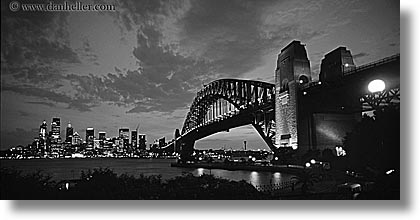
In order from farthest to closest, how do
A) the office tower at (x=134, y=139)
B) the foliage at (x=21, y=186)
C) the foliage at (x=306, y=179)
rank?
the office tower at (x=134, y=139), the foliage at (x=306, y=179), the foliage at (x=21, y=186)

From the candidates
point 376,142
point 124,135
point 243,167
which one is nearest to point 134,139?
point 124,135

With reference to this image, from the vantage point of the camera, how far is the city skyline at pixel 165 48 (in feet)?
9.77

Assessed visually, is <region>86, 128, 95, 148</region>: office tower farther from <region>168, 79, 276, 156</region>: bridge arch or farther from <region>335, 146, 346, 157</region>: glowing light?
<region>335, 146, 346, 157</region>: glowing light

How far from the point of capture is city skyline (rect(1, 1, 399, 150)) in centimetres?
298

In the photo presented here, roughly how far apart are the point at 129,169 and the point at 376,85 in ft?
6.72

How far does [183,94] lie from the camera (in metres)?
3.19

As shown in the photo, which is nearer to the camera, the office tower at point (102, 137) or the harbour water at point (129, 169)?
the harbour water at point (129, 169)

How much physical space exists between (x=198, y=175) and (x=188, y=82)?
766mm

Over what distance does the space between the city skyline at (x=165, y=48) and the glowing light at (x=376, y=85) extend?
196mm

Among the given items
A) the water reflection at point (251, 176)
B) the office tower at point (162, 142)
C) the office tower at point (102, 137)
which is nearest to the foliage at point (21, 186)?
the office tower at point (102, 137)

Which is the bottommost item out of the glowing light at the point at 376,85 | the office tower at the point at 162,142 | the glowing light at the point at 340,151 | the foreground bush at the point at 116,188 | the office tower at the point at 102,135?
the foreground bush at the point at 116,188

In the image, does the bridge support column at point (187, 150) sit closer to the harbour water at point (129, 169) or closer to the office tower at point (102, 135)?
the harbour water at point (129, 169)

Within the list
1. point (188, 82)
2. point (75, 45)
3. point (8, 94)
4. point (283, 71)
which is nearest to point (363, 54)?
point (283, 71)

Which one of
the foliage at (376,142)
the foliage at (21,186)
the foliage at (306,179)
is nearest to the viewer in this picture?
the foliage at (21,186)
